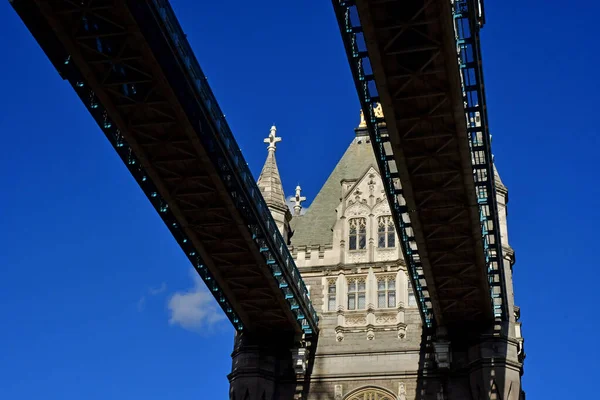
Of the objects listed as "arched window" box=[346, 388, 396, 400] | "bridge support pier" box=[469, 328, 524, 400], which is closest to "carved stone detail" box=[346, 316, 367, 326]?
"arched window" box=[346, 388, 396, 400]

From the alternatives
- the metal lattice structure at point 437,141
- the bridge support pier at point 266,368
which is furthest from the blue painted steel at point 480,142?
the bridge support pier at point 266,368

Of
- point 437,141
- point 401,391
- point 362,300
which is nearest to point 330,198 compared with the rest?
point 362,300

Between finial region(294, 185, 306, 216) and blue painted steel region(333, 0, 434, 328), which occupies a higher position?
finial region(294, 185, 306, 216)

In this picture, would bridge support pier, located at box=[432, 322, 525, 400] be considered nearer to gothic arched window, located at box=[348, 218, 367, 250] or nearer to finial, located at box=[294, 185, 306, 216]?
gothic arched window, located at box=[348, 218, 367, 250]

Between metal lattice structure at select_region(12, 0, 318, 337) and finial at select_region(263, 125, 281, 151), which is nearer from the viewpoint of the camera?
metal lattice structure at select_region(12, 0, 318, 337)

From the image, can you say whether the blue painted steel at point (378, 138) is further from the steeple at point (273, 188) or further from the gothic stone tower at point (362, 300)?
the steeple at point (273, 188)

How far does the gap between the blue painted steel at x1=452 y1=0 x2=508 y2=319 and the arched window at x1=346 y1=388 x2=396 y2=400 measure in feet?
20.8

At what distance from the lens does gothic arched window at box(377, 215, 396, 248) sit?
4869 cm

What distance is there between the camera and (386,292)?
154ft

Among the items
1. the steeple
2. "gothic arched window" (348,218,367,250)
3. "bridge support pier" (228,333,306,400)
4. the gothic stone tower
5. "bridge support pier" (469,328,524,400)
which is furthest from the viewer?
the steeple

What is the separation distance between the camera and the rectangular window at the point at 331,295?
46.9m

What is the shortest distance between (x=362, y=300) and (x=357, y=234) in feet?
13.9

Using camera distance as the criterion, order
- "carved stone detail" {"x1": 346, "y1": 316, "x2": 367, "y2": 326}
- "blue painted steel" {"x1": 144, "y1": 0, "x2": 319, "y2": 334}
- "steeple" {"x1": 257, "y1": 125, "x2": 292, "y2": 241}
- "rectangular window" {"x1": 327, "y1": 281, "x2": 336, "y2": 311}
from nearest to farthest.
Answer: "blue painted steel" {"x1": 144, "y1": 0, "x2": 319, "y2": 334} < "carved stone detail" {"x1": 346, "y1": 316, "x2": 367, "y2": 326} < "rectangular window" {"x1": 327, "y1": 281, "x2": 336, "y2": 311} < "steeple" {"x1": 257, "y1": 125, "x2": 292, "y2": 241}

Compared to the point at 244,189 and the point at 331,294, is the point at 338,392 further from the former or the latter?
the point at 244,189
